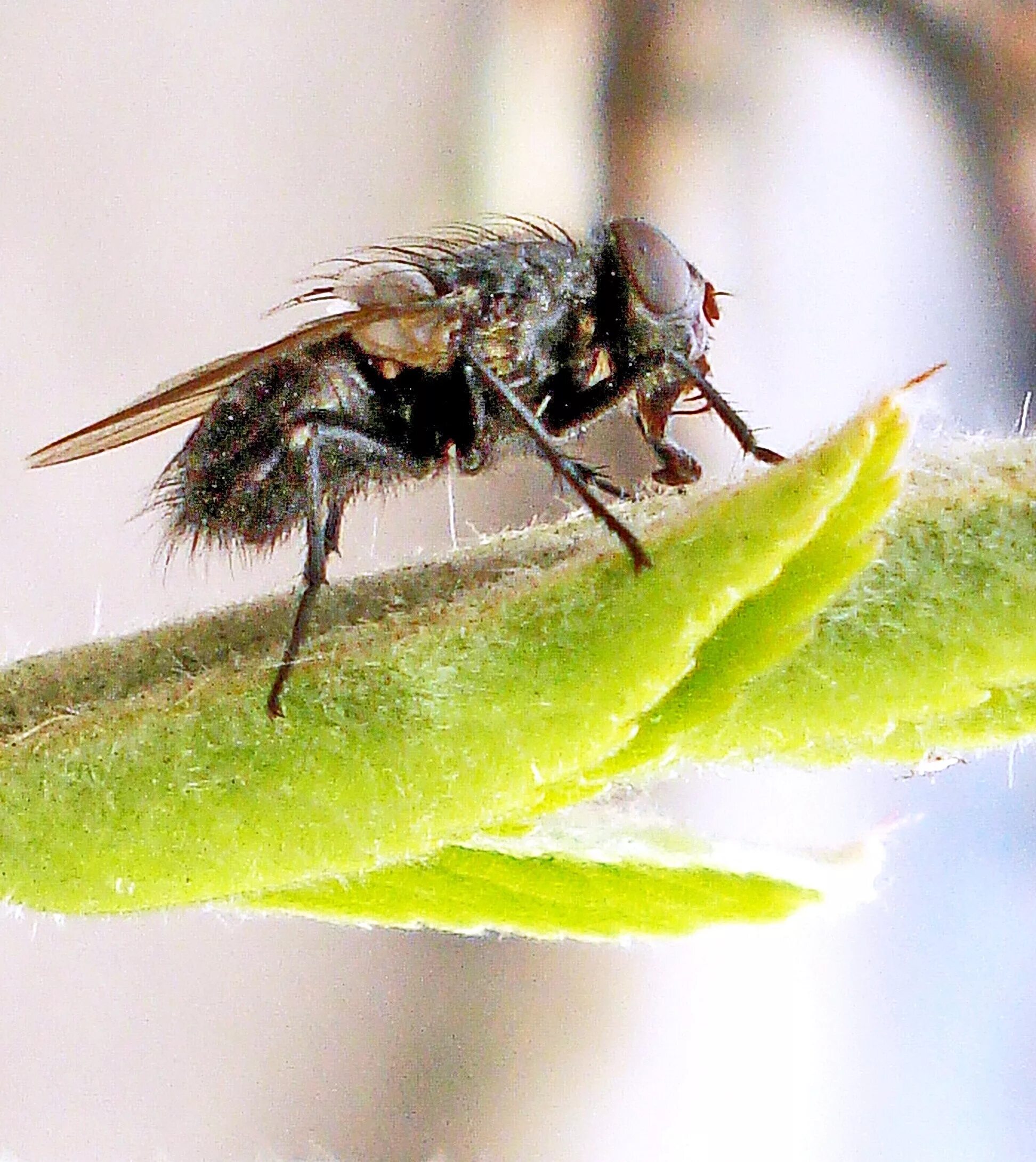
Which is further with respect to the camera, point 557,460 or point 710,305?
point 710,305

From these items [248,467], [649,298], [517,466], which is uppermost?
[649,298]

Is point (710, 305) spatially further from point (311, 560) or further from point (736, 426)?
point (311, 560)

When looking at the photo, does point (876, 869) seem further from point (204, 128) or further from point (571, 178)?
point (571, 178)

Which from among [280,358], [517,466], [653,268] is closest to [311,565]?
[280,358]

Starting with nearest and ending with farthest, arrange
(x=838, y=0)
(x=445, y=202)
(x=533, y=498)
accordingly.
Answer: (x=533, y=498), (x=445, y=202), (x=838, y=0)

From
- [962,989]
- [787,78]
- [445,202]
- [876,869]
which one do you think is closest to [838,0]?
[787,78]

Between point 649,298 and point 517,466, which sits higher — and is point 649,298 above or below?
above
